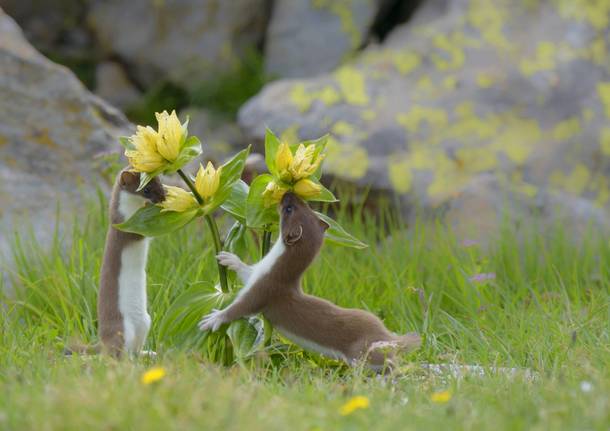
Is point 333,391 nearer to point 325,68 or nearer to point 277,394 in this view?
point 277,394

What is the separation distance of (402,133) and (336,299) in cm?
204

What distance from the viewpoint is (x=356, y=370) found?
333 cm

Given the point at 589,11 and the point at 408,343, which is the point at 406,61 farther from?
the point at 408,343

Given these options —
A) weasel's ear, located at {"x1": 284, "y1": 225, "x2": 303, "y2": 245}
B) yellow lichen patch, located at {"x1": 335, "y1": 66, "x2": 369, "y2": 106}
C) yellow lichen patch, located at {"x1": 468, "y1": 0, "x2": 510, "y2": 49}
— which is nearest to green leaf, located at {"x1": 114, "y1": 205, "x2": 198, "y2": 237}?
weasel's ear, located at {"x1": 284, "y1": 225, "x2": 303, "y2": 245}

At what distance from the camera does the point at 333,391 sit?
10.3 feet

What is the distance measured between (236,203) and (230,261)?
28cm

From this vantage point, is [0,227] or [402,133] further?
[402,133]

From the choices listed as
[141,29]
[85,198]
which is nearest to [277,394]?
[85,198]

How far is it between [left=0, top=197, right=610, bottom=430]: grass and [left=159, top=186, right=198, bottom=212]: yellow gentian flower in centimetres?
36

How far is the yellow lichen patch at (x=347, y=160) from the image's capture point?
6066 mm

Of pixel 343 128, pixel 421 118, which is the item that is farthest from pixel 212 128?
pixel 421 118

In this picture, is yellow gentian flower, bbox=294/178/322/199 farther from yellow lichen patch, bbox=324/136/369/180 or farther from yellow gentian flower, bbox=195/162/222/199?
yellow lichen patch, bbox=324/136/369/180

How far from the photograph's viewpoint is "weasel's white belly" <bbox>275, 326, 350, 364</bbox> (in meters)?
3.52

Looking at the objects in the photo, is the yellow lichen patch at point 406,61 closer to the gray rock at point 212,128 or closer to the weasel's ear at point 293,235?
the gray rock at point 212,128
